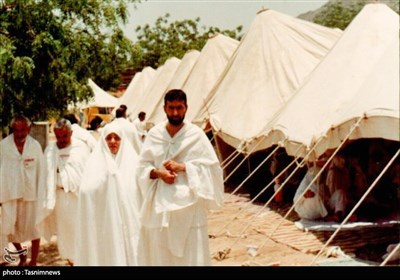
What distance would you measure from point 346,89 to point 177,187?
14.5 feet

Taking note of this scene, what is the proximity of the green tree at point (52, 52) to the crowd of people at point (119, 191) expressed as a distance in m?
0.34

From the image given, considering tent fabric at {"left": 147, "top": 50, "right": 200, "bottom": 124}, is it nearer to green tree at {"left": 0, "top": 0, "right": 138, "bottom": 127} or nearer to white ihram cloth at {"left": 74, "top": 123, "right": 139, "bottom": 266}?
green tree at {"left": 0, "top": 0, "right": 138, "bottom": 127}

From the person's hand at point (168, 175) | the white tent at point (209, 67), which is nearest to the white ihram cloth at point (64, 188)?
the person's hand at point (168, 175)

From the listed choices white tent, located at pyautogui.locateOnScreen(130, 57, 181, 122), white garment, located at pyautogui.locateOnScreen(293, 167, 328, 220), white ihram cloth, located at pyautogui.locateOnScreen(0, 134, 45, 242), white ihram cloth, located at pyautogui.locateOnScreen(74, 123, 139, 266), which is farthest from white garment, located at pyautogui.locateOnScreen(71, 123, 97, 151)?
white tent, located at pyautogui.locateOnScreen(130, 57, 181, 122)

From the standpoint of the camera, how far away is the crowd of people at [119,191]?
4.14 m

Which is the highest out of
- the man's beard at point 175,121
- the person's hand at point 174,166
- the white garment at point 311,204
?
the man's beard at point 175,121

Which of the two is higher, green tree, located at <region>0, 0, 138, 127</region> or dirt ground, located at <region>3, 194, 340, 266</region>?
green tree, located at <region>0, 0, 138, 127</region>

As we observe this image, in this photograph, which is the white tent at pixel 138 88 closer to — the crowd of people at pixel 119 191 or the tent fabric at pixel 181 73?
the tent fabric at pixel 181 73

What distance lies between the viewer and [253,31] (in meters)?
12.4

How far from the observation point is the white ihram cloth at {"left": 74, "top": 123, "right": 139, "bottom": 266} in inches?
185

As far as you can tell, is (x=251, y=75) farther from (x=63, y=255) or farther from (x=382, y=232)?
(x=63, y=255)

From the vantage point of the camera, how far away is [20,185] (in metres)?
6.33

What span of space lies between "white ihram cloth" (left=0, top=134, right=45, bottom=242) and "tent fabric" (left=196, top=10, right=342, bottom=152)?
14.6 feet

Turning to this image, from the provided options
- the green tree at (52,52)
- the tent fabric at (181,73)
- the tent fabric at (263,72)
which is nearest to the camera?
the green tree at (52,52)
